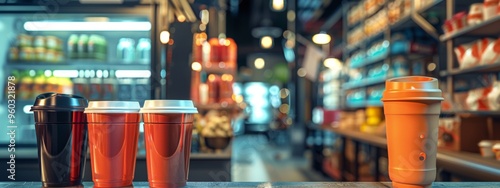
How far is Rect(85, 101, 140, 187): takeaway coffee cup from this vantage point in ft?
3.81

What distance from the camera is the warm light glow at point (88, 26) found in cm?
266

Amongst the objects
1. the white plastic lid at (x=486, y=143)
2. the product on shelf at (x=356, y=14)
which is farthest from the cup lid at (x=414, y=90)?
the product on shelf at (x=356, y=14)

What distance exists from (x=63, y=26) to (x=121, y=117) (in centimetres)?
225

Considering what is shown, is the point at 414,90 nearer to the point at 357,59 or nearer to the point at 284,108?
the point at 357,59

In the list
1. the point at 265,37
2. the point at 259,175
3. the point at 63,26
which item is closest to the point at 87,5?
the point at 63,26

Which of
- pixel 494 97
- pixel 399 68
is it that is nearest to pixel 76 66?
Result: pixel 494 97

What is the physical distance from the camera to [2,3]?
1.82 meters

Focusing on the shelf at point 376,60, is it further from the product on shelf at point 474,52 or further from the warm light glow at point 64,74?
the warm light glow at point 64,74

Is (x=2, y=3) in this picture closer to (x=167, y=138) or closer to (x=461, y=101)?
(x=167, y=138)

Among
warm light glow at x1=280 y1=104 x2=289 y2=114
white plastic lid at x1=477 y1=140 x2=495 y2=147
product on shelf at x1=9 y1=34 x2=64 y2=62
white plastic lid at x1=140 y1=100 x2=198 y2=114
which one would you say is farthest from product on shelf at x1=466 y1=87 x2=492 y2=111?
warm light glow at x1=280 y1=104 x2=289 y2=114

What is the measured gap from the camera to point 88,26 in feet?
10.9

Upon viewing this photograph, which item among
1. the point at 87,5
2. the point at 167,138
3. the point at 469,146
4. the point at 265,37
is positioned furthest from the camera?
the point at 265,37

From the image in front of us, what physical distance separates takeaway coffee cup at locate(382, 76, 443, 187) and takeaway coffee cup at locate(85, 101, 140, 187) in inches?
26.2

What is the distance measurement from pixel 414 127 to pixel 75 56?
9.44 ft
